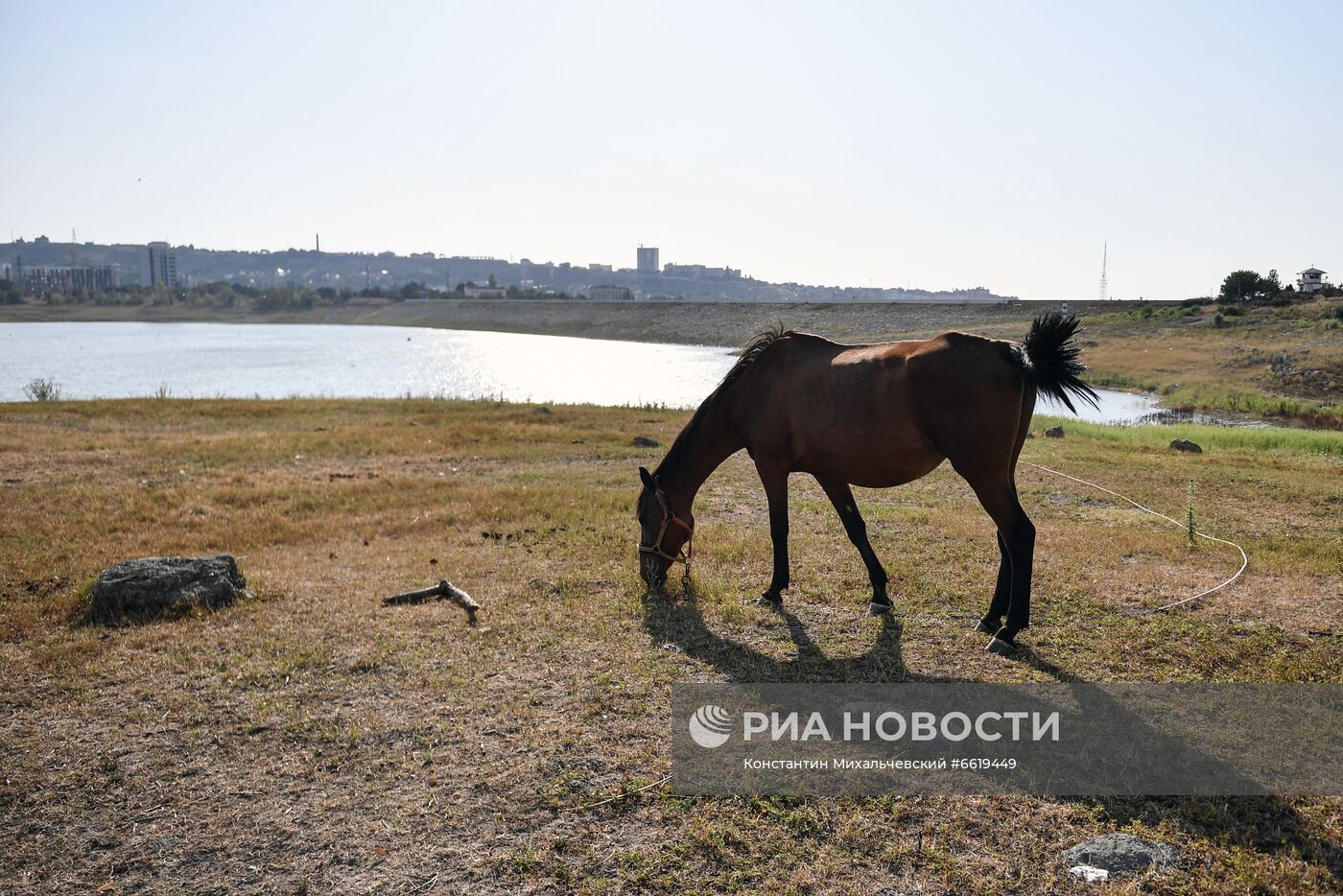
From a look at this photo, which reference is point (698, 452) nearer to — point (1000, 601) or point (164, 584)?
point (1000, 601)

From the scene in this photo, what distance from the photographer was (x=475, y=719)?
19.2ft

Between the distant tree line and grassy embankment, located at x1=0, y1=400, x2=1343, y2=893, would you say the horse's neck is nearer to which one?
grassy embankment, located at x1=0, y1=400, x2=1343, y2=893

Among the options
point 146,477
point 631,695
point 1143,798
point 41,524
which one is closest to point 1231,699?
point 1143,798

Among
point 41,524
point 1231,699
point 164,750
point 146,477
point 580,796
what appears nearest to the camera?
point 580,796

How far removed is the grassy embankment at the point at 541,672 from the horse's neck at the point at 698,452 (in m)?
0.99

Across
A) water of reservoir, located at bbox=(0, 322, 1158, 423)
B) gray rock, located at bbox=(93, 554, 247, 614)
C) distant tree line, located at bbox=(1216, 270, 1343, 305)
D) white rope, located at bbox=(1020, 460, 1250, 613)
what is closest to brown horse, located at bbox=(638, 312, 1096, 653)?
white rope, located at bbox=(1020, 460, 1250, 613)

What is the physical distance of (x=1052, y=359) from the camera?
680cm

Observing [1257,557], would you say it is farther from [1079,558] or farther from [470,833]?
[470,833]

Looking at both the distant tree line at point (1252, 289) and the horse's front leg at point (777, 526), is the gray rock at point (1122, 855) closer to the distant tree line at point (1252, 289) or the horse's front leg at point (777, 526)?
the horse's front leg at point (777, 526)

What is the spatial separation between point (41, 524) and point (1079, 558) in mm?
13463

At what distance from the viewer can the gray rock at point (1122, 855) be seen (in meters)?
4.15

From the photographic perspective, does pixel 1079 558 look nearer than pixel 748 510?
Yes

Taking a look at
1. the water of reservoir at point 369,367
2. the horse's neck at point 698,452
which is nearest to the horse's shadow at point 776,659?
the horse's neck at point 698,452

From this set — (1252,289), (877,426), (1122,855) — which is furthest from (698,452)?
(1252,289)
